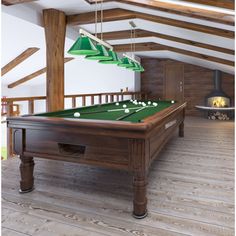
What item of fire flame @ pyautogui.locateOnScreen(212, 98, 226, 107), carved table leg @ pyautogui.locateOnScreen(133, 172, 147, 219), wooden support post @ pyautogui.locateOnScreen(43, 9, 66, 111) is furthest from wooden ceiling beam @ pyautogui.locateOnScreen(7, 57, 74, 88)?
carved table leg @ pyautogui.locateOnScreen(133, 172, 147, 219)

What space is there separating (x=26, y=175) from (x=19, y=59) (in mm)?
5608

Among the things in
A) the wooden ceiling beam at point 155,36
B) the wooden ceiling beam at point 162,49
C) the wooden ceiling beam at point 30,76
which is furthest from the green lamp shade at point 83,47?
the wooden ceiling beam at point 30,76

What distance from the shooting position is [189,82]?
30.2ft

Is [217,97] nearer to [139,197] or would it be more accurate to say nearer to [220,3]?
[220,3]

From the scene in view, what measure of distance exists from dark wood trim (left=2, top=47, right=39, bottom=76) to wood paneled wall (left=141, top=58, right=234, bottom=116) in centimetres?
453

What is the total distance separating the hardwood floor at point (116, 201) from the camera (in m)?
1.83

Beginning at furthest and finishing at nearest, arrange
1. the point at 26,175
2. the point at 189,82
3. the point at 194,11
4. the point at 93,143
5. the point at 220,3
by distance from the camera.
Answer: the point at 189,82 → the point at 194,11 → the point at 220,3 → the point at 26,175 → the point at 93,143

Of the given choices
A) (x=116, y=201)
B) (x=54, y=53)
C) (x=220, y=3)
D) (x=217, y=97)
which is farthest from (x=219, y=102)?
(x=116, y=201)

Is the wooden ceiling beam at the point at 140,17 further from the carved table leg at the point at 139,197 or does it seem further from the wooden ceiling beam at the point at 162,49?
the carved table leg at the point at 139,197

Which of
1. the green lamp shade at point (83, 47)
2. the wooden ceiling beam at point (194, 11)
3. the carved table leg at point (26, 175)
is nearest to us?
the carved table leg at point (26, 175)

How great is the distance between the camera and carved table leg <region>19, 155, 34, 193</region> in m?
2.43

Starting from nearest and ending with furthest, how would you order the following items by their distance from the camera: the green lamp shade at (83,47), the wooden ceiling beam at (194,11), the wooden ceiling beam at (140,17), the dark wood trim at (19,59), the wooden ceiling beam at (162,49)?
the green lamp shade at (83,47), the wooden ceiling beam at (194,11), the wooden ceiling beam at (140,17), the wooden ceiling beam at (162,49), the dark wood trim at (19,59)

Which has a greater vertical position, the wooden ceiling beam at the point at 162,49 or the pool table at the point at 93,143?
the wooden ceiling beam at the point at 162,49

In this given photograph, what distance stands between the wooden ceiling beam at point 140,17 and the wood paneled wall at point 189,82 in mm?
5061
